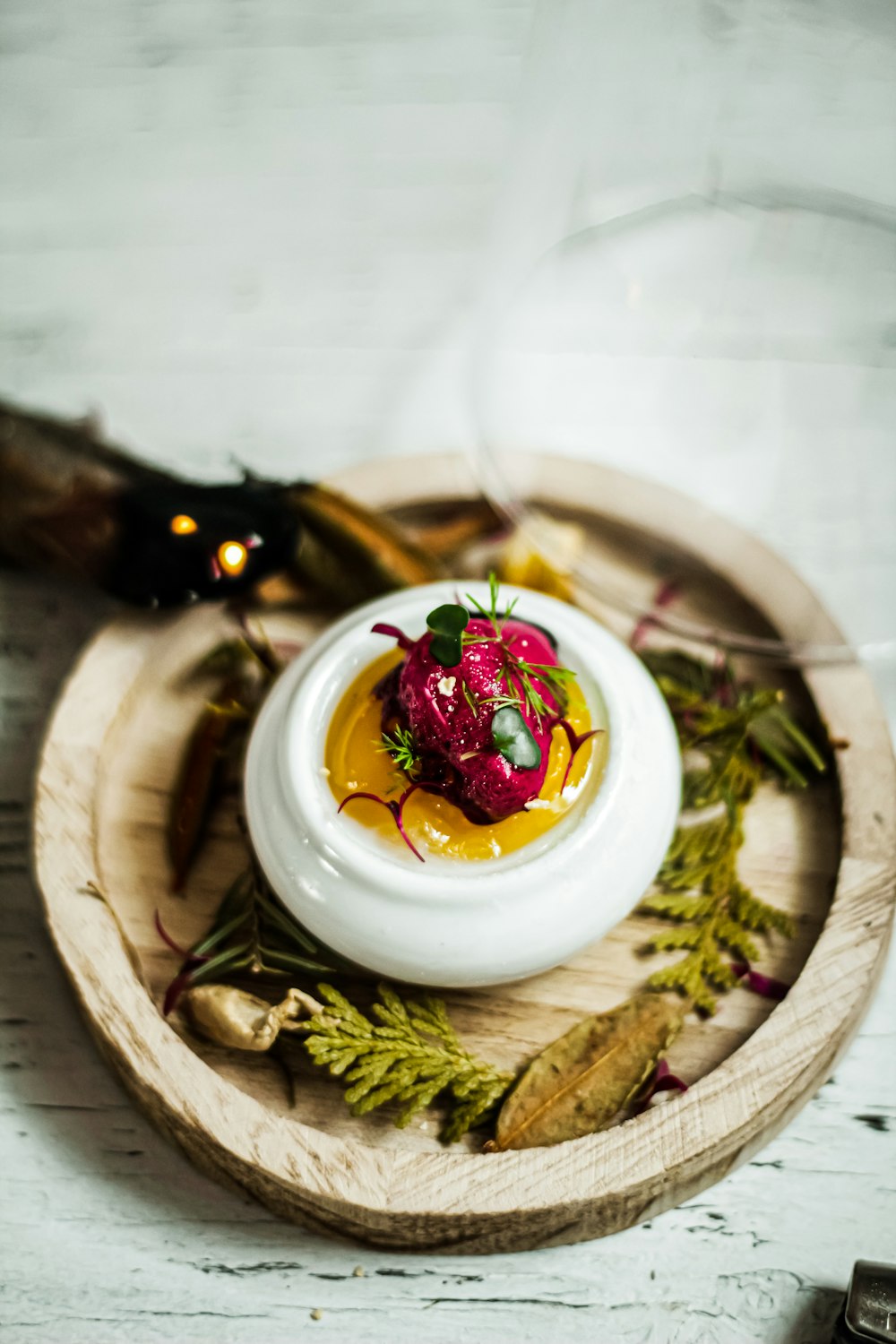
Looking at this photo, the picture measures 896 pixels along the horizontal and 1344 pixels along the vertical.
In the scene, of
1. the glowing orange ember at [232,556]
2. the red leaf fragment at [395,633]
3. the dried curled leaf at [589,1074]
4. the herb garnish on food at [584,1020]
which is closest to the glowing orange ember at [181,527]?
the glowing orange ember at [232,556]

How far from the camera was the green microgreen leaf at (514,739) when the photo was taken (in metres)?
0.77

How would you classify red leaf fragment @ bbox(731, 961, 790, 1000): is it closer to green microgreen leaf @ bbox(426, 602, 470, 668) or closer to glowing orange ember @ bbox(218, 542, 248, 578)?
green microgreen leaf @ bbox(426, 602, 470, 668)

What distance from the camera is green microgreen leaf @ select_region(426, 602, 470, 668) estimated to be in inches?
31.0

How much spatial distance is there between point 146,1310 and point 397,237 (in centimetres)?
133

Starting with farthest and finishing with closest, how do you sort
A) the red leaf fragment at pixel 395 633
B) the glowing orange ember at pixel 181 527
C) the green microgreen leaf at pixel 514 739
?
the glowing orange ember at pixel 181 527 < the red leaf fragment at pixel 395 633 < the green microgreen leaf at pixel 514 739

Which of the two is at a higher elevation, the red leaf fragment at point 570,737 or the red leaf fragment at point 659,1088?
the red leaf fragment at point 570,737

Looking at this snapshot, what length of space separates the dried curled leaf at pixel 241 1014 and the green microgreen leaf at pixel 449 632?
290mm

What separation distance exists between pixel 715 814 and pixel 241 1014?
1.49 feet

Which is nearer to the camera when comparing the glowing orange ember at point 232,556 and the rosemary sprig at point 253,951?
the rosemary sprig at point 253,951

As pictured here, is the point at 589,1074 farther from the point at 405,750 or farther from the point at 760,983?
the point at 405,750

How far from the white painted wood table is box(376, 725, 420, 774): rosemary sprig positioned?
0.39 meters

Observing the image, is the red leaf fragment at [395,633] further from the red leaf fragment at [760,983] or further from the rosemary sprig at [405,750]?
the red leaf fragment at [760,983]

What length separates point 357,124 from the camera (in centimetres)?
169

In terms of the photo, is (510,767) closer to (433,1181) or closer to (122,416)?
(433,1181)
